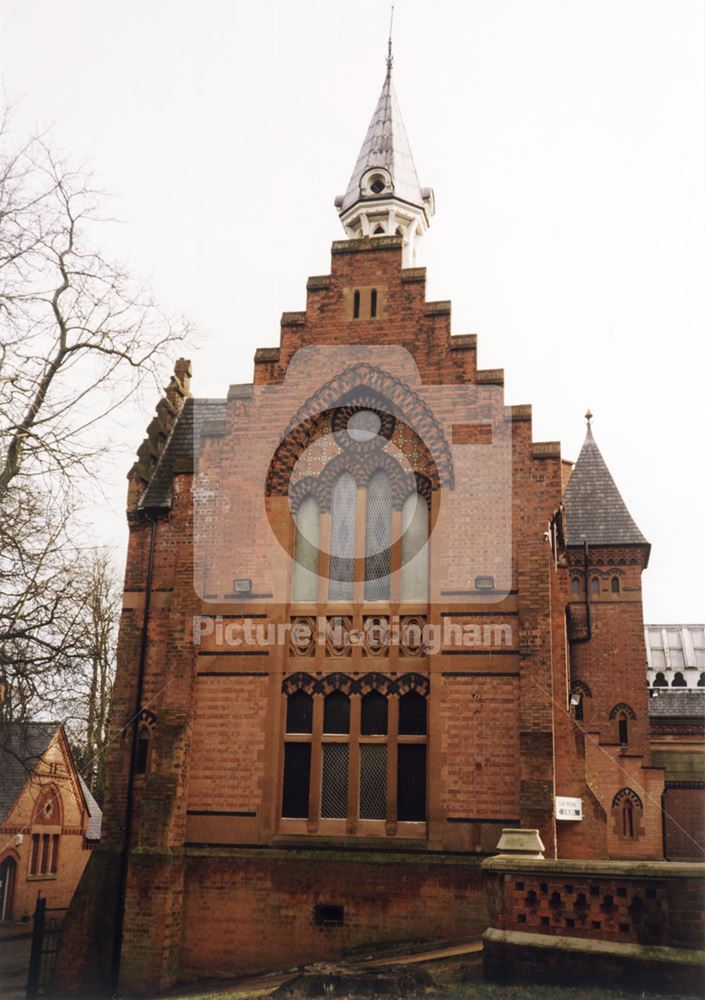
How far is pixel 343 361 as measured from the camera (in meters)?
A: 18.4

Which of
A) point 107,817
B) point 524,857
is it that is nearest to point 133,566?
point 107,817

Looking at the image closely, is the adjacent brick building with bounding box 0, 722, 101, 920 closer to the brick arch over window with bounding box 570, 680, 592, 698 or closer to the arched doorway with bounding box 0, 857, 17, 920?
the arched doorway with bounding box 0, 857, 17, 920

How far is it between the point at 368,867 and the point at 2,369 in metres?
9.53

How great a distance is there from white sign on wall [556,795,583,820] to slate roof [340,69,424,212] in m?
14.7

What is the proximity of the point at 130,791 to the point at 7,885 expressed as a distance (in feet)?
63.7

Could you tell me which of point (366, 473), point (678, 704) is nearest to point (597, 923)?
point (366, 473)

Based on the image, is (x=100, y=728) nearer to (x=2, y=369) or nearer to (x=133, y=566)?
(x=133, y=566)

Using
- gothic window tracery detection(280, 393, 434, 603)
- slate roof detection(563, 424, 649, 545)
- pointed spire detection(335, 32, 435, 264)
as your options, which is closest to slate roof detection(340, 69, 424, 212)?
pointed spire detection(335, 32, 435, 264)

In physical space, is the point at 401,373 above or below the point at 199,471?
above

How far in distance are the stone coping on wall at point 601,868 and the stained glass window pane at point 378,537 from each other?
5.96m

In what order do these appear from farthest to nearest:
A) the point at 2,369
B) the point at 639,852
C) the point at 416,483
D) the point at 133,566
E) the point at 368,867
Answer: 1. the point at 639,852
2. the point at 133,566
3. the point at 416,483
4. the point at 368,867
5. the point at 2,369

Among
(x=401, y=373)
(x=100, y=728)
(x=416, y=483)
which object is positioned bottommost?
(x=100, y=728)

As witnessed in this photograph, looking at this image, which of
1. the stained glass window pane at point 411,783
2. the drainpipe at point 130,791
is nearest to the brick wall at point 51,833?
the drainpipe at point 130,791

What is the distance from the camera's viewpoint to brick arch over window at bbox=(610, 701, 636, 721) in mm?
30062
